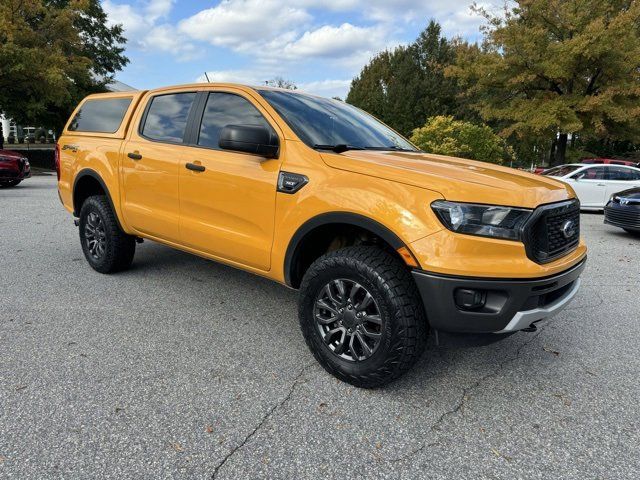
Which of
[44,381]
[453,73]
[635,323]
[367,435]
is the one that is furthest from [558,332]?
[453,73]

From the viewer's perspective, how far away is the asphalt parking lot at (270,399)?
2176mm

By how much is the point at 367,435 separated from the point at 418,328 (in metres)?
0.61

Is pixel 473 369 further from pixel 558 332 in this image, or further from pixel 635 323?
pixel 635 323

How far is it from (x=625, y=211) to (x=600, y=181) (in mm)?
4200

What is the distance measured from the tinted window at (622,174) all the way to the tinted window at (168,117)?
1183cm

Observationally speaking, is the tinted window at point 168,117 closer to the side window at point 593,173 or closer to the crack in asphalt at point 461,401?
the crack in asphalt at point 461,401

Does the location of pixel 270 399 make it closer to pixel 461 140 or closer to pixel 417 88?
pixel 461 140

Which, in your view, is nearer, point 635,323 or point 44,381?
point 44,381

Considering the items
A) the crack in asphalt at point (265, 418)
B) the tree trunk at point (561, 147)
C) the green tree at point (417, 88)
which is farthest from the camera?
the green tree at point (417, 88)

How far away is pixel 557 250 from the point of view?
2746mm

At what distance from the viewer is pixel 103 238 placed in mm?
4789

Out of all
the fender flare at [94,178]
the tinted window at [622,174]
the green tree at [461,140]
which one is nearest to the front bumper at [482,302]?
the fender flare at [94,178]

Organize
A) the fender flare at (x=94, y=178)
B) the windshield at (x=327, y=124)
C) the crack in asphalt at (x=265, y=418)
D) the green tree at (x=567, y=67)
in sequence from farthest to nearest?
the green tree at (x=567, y=67) < the fender flare at (x=94, y=178) < the windshield at (x=327, y=124) < the crack in asphalt at (x=265, y=418)

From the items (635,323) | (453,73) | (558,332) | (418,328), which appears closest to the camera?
(418,328)
